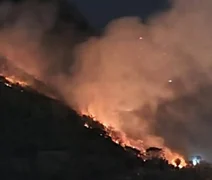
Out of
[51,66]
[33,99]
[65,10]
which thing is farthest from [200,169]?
[65,10]

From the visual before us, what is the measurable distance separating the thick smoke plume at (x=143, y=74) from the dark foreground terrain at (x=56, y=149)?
2.15 meters

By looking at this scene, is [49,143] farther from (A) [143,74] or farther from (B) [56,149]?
(A) [143,74]

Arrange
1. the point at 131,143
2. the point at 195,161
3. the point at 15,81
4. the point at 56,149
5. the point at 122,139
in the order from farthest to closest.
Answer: the point at 15,81 → the point at 131,143 → the point at 122,139 → the point at 195,161 → the point at 56,149

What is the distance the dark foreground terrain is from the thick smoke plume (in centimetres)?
215

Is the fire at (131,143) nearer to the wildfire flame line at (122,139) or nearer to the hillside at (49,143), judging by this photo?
the wildfire flame line at (122,139)

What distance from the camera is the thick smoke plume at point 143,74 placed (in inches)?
736

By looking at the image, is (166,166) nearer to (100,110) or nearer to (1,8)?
(100,110)

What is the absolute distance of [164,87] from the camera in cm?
1997

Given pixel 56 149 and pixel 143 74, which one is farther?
pixel 143 74

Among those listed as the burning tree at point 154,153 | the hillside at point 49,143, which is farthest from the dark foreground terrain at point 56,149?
the burning tree at point 154,153

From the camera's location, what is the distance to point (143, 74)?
766 inches

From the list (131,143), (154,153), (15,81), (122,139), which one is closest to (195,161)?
(154,153)

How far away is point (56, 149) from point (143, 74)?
6.20 metres

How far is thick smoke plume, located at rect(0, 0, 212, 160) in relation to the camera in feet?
61.3
